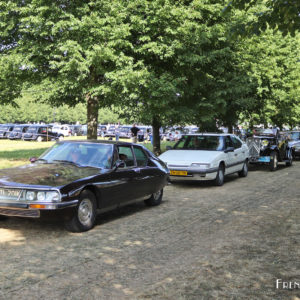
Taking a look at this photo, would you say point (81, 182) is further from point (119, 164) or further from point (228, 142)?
point (228, 142)

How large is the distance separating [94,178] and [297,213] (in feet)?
13.9

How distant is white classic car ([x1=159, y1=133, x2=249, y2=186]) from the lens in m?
12.3

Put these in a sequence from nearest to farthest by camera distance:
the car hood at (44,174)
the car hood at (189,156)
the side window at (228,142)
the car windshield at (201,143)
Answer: the car hood at (44,174) < the car hood at (189,156) < the car windshield at (201,143) < the side window at (228,142)

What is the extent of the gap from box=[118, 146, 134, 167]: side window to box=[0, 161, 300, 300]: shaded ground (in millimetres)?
997

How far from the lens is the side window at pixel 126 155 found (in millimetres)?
8186

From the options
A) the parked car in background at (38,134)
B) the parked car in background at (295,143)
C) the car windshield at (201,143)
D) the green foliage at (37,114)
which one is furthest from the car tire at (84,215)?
the green foliage at (37,114)

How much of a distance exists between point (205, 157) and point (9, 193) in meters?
7.36

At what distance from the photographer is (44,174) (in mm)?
6883

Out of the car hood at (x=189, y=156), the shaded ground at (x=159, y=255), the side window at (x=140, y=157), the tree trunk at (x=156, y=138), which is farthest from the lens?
the tree trunk at (x=156, y=138)

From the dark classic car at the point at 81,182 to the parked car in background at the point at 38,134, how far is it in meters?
38.5

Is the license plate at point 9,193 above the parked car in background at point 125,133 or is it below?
below

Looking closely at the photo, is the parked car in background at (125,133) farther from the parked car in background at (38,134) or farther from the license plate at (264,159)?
the license plate at (264,159)

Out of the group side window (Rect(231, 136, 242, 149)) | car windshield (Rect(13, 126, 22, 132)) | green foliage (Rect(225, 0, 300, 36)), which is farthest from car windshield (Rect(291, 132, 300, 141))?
car windshield (Rect(13, 126, 22, 132))

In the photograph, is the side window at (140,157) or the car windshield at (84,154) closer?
the car windshield at (84,154)
